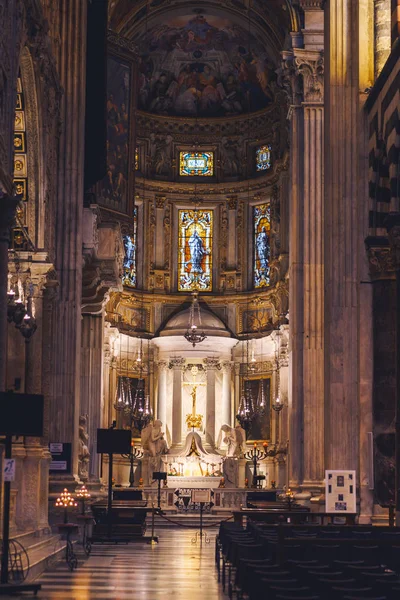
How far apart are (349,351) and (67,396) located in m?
6.58

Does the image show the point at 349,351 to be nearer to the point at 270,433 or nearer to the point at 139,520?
the point at 139,520

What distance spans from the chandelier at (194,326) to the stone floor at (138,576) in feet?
65.5

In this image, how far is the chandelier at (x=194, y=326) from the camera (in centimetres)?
4722

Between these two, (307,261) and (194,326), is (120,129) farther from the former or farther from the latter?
(194,326)

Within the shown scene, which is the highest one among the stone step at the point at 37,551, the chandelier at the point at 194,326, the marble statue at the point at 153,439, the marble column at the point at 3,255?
the chandelier at the point at 194,326

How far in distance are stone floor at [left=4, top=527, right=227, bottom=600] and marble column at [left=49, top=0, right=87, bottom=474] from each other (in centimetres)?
290

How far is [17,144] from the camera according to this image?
2373 cm

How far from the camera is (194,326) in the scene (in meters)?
47.5

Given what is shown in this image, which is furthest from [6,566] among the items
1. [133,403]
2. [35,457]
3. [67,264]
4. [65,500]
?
[133,403]

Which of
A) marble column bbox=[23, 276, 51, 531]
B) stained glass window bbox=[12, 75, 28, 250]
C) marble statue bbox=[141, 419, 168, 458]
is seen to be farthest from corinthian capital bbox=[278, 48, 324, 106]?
marble statue bbox=[141, 419, 168, 458]

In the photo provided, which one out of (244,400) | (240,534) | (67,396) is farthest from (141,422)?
(240,534)

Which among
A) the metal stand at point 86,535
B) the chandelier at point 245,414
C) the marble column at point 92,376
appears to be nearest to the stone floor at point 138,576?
the metal stand at point 86,535

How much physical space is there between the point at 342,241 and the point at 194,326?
23.6m

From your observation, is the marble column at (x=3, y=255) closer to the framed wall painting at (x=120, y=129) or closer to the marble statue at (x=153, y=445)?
the framed wall painting at (x=120, y=129)
